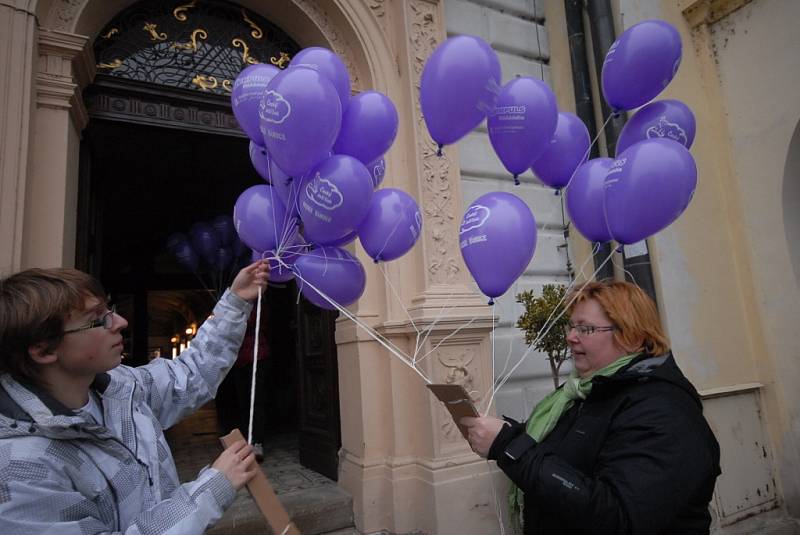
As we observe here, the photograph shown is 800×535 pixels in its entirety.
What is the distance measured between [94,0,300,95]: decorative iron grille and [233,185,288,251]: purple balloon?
88.8 inches

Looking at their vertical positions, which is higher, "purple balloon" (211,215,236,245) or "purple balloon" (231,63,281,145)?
"purple balloon" (211,215,236,245)

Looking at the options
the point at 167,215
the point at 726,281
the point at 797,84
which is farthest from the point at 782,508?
the point at 167,215

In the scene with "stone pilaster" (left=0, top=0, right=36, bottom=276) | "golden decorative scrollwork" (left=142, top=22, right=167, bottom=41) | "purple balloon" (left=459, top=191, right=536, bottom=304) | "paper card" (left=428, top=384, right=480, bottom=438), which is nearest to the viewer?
"paper card" (left=428, top=384, right=480, bottom=438)

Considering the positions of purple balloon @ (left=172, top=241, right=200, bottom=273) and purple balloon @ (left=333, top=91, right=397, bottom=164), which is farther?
purple balloon @ (left=172, top=241, right=200, bottom=273)

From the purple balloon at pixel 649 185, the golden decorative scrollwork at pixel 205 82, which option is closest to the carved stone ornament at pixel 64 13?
the golden decorative scrollwork at pixel 205 82

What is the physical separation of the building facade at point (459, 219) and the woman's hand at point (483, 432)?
5.79ft

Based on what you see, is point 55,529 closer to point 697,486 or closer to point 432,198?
point 697,486

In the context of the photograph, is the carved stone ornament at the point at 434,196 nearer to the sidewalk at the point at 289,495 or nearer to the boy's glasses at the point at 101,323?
the sidewalk at the point at 289,495

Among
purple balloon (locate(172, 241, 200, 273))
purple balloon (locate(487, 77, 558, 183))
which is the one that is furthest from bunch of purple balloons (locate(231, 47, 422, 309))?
purple balloon (locate(172, 241, 200, 273))

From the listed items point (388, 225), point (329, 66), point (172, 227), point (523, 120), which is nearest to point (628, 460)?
point (388, 225)

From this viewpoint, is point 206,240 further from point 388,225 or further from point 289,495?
point 388,225

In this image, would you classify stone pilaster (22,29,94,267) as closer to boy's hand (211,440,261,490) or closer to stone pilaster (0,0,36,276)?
stone pilaster (0,0,36,276)

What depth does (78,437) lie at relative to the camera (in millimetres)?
1210

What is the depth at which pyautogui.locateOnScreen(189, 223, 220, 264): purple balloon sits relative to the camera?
22.2 ft
